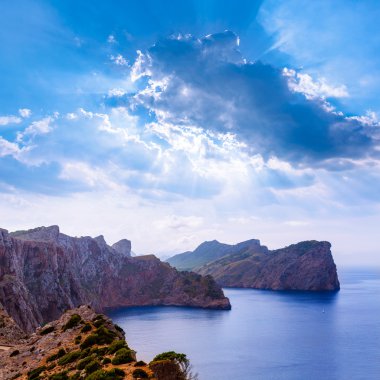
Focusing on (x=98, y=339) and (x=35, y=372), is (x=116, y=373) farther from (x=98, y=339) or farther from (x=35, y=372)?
(x=35, y=372)

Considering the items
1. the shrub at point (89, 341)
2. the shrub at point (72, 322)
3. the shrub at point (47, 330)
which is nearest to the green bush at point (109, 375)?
the shrub at point (89, 341)

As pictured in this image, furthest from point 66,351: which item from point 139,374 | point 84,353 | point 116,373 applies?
point 139,374

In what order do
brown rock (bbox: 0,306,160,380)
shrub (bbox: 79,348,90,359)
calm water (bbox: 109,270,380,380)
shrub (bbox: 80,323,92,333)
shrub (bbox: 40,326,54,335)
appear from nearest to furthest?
Answer: brown rock (bbox: 0,306,160,380) < shrub (bbox: 79,348,90,359) < shrub (bbox: 80,323,92,333) < shrub (bbox: 40,326,54,335) < calm water (bbox: 109,270,380,380)

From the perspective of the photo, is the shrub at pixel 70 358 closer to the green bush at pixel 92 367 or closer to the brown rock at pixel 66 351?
the brown rock at pixel 66 351

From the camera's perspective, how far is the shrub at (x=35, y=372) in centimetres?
5024

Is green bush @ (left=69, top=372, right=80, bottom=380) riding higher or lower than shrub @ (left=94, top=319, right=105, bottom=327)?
lower

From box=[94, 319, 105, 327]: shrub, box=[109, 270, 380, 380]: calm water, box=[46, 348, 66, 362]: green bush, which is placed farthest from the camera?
box=[109, 270, 380, 380]: calm water

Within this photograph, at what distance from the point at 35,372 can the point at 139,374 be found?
70.9 ft

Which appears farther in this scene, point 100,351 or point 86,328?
point 86,328

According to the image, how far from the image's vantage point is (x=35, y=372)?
51625 mm

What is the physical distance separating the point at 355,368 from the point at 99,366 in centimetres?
10806

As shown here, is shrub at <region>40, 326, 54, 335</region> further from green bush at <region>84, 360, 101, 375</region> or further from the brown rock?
green bush at <region>84, 360, 101, 375</region>

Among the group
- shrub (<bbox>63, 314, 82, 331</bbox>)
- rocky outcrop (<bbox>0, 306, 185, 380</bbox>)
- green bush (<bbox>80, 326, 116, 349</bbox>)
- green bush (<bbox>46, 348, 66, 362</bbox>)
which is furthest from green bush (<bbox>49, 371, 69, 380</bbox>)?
shrub (<bbox>63, 314, 82, 331</bbox>)

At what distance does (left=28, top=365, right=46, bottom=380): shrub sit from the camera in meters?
50.2
